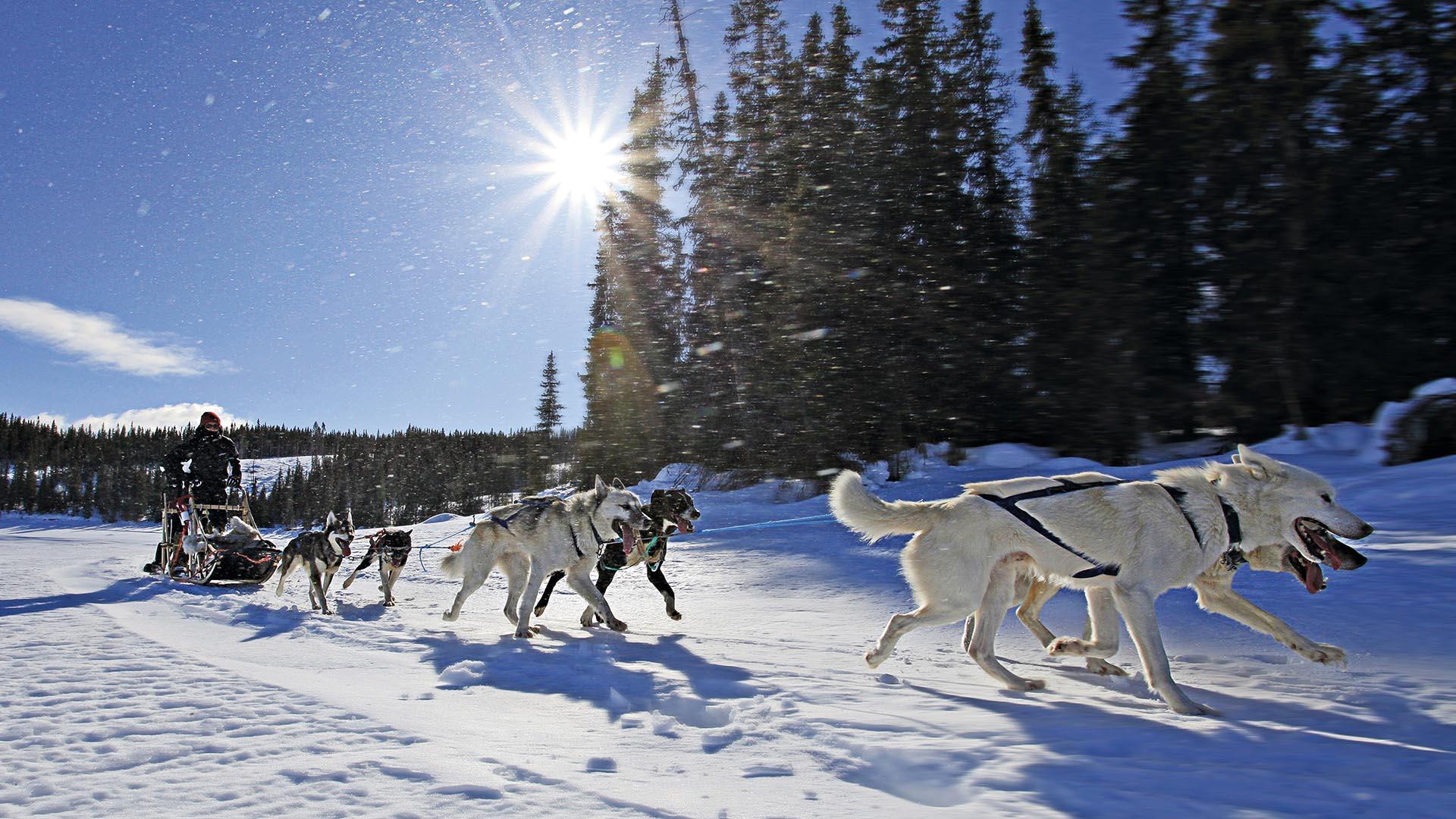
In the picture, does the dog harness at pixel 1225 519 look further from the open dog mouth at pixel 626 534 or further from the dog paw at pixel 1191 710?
the open dog mouth at pixel 626 534

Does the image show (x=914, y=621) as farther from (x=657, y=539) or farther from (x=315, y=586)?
(x=315, y=586)

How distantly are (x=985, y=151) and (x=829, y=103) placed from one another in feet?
13.3

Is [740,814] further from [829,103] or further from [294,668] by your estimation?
[829,103]

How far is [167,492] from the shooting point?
34.5 feet

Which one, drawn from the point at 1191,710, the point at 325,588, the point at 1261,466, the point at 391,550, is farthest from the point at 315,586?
the point at 1261,466

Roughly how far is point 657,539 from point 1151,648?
4.47 metres

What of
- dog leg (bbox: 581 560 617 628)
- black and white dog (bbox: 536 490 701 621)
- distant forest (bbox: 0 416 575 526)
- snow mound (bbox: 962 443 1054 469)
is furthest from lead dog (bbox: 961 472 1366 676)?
distant forest (bbox: 0 416 575 526)

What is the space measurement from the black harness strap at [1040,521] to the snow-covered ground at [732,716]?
0.65m

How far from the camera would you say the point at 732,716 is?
3338mm

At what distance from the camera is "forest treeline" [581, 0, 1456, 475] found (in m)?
11.4

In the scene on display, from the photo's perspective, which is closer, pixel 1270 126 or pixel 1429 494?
pixel 1429 494

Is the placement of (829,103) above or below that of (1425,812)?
above

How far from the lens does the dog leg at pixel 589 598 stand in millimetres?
6477

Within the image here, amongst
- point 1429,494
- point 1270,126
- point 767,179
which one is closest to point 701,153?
point 767,179
